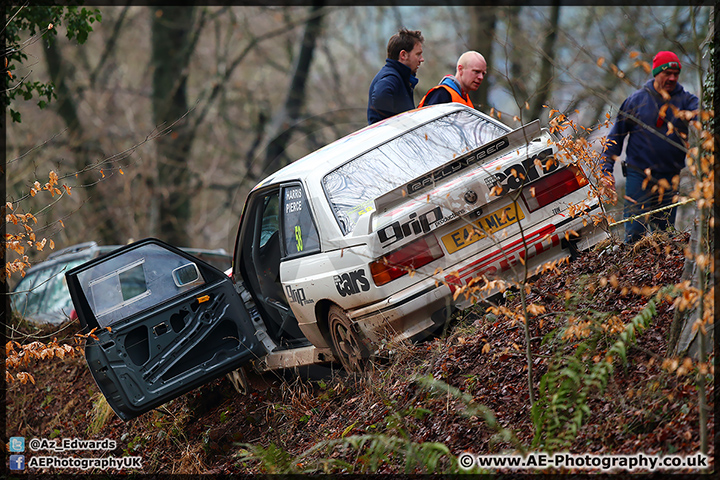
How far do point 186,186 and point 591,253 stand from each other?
14.4m

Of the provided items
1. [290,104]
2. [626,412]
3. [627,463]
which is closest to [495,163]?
[626,412]

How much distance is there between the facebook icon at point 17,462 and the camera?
23.0ft

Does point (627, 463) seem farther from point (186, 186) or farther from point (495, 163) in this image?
point (186, 186)

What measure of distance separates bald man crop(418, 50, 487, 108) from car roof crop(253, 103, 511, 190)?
69 cm

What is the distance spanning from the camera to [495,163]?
515cm

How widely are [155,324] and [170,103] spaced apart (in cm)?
1303

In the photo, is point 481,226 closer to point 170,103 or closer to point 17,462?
point 17,462

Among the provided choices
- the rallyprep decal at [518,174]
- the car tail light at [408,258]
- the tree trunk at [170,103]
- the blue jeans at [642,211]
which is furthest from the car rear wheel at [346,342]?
the tree trunk at [170,103]

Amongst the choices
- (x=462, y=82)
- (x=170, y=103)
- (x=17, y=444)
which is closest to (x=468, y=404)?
(x=462, y=82)

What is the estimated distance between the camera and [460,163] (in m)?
5.16

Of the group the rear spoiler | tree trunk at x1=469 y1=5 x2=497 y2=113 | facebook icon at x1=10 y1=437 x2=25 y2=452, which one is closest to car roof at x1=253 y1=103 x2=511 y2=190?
the rear spoiler

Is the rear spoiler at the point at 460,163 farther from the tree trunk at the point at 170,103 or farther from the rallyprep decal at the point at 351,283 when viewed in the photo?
the tree trunk at the point at 170,103

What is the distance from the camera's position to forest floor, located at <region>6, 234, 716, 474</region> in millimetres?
3578

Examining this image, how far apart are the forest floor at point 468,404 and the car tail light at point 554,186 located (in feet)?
2.22
